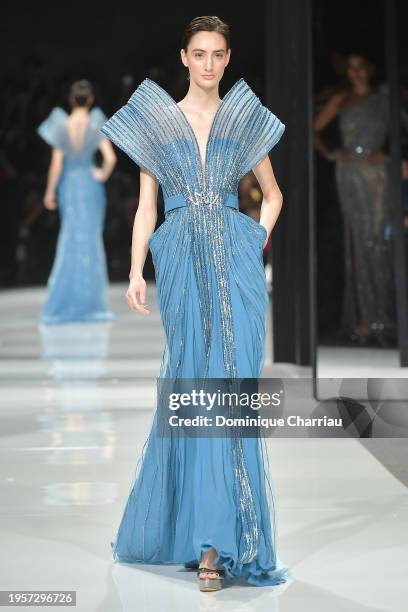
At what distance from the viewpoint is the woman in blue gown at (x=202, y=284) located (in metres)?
3.62

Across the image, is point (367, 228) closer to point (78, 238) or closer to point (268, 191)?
point (78, 238)

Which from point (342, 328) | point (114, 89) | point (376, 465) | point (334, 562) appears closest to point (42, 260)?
point (114, 89)

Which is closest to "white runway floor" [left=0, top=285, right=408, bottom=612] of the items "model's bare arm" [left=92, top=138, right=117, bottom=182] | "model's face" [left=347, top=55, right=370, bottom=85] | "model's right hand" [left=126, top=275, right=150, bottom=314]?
"model's right hand" [left=126, top=275, right=150, bottom=314]

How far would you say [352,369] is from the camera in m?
8.05

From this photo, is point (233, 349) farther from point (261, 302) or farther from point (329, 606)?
point (329, 606)

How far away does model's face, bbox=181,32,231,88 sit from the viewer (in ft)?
12.0

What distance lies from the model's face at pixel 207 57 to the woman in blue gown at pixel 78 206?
798 centimetres

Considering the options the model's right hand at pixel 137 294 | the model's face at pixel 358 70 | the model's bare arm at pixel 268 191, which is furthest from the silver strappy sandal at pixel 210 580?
the model's face at pixel 358 70

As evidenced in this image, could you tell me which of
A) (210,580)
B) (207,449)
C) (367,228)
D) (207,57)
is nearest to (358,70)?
(367,228)

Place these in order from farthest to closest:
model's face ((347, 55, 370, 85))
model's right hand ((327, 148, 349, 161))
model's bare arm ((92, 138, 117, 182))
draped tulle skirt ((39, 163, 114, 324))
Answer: draped tulle skirt ((39, 163, 114, 324)) → model's bare arm ((92, 138, 117, 182)) → model's right hand ((327, 148, 349, 161)) → model's face ((347, 55, 370, 85))

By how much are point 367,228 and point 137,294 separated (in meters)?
5.40

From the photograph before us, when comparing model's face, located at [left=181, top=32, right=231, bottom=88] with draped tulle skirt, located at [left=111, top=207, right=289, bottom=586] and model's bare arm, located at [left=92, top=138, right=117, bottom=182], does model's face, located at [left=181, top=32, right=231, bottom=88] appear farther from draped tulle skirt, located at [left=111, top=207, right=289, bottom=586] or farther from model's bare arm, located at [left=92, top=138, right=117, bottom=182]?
model's bare arm, located at [left=92, top=138, right=117, bottom=182]

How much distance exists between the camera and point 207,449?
3.63 m

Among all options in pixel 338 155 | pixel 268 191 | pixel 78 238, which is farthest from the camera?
pixel 78 238
